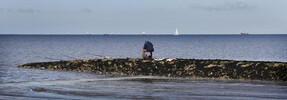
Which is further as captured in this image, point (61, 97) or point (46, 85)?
point (46, 85)

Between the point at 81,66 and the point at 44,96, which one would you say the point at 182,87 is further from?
the point at 81,66

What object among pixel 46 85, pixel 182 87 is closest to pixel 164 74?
pixel 182 87

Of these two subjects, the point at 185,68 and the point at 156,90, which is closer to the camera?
the point at 156,90

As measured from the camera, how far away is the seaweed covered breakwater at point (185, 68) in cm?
2666

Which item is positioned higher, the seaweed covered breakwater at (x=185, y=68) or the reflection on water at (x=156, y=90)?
the seaweed covered breakwater at (x=185, y=68)

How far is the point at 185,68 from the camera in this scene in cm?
2994

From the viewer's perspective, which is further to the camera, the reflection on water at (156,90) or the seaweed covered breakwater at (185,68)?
the seaweed covered breakwater at (185,68)

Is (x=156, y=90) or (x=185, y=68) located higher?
(x=185, y=68)

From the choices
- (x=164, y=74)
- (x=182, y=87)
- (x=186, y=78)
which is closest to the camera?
(x=182, y=87)

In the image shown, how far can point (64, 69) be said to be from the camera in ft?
112

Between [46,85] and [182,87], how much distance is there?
7.73 metres

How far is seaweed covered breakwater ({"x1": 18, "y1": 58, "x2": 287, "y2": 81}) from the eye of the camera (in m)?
26.7

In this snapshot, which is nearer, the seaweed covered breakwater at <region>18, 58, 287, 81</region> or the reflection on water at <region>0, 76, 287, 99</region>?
the reflection on water at <region>0, 76, 287, 99</region>

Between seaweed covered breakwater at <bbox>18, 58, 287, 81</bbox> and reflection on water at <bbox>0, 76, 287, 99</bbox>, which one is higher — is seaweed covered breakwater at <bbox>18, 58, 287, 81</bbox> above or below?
above
